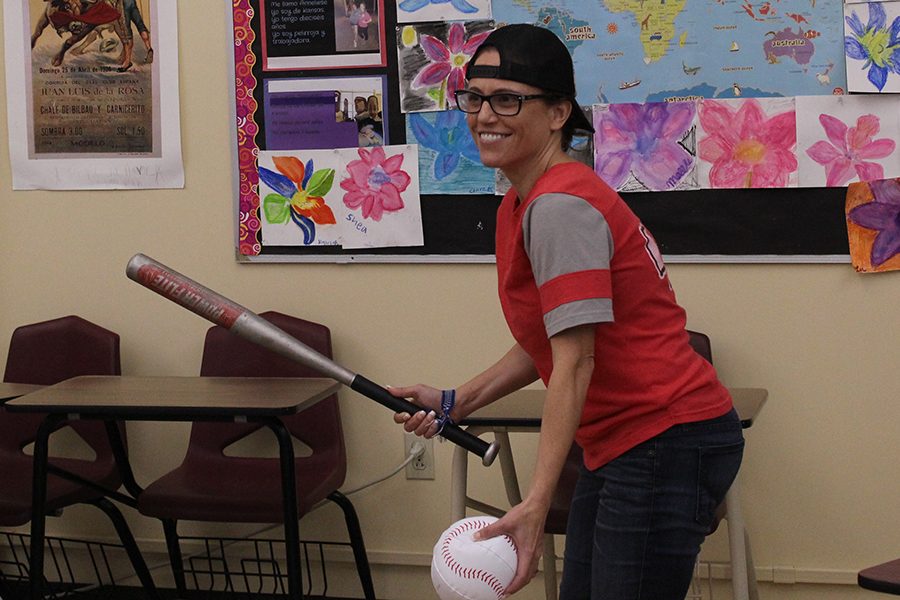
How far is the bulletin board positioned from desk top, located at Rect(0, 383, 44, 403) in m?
0.75

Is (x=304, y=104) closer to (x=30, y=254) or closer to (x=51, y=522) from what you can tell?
(x=30, y=254)

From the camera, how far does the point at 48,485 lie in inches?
137

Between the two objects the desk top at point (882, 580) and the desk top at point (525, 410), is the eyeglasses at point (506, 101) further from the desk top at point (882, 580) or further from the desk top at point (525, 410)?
the desk top at point (525, 410)

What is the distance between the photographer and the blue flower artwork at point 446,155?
11.7ft

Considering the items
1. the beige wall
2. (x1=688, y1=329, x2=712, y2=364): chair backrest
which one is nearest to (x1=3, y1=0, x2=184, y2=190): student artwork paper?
the beige wall

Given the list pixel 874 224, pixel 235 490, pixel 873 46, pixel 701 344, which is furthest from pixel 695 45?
pixel 235 490

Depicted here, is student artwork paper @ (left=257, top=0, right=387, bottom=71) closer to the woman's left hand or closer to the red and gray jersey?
the red and gray jersey

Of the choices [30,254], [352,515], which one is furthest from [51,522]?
[352,515]

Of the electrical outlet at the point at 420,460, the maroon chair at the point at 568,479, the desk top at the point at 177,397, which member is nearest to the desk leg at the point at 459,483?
the maroon chair at the point at 568,479

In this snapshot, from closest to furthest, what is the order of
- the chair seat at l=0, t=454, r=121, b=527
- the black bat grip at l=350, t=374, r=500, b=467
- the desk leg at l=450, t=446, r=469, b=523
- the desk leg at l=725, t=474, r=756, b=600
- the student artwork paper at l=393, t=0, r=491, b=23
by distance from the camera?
1. the black bat grip at l=350, t=374, r=500, b=467
2. the desk leg at l=725, t=474, r=756, b=600
3. the desk leg at l=450, t=446, r=469, b=523
4. the chair seat at l=0, t=454, r=121, b=527
5. the student artwork paper at l=393, t=0, r=491, b=23

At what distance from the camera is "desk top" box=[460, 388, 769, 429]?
284 cm

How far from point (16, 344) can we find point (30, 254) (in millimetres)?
329

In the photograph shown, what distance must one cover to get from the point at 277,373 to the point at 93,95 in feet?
3.63

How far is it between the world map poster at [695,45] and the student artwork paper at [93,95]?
1128 millimetres
